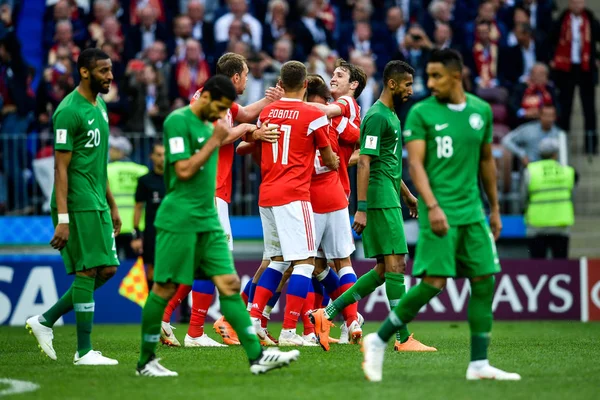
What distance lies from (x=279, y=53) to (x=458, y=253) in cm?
1163

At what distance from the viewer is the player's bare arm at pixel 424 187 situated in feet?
25.6

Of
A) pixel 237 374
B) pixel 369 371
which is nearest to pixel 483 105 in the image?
pixel 369 371

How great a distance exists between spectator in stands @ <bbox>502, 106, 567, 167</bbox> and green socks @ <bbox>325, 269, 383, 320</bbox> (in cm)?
831

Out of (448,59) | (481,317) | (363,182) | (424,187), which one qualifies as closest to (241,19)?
(363,182)

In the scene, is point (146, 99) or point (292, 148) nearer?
point (292, 148)

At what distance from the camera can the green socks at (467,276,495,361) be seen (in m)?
8.05

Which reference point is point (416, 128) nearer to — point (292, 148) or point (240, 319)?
point (240, 319)

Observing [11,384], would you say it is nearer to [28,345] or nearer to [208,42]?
[28,345]

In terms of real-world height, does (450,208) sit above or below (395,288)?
above

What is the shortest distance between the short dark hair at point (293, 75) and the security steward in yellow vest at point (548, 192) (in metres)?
8.21

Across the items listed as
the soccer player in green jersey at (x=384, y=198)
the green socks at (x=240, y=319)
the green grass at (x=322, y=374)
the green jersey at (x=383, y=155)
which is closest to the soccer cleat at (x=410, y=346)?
the soccer player in green jersey at (x=384, y=198)

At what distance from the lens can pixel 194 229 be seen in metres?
8.12

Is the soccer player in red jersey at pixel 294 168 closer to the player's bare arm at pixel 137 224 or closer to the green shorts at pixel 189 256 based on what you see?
the green shorts at pixel 189 256

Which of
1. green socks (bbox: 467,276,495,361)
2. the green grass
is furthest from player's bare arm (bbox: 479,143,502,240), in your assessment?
the green grass
